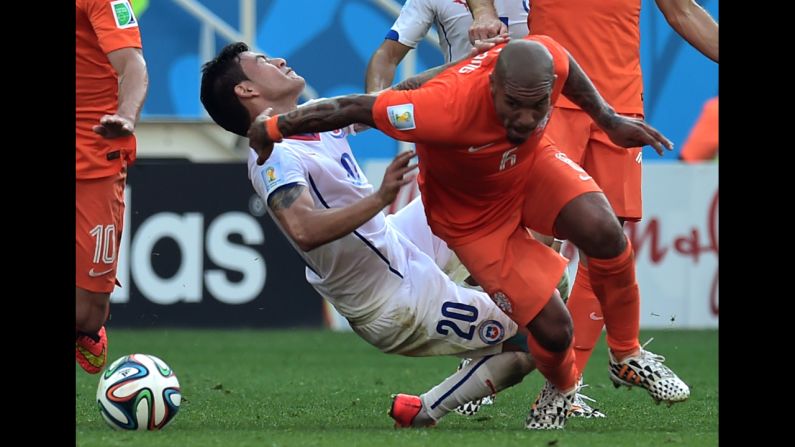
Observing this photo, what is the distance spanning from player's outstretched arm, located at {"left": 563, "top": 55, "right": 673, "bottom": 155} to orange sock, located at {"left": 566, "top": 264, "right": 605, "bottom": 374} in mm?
1053

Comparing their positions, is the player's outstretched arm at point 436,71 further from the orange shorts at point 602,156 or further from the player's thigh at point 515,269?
the orange shorts at point 602,156

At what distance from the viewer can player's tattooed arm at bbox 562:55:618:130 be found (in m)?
6.16

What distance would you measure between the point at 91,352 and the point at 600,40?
3222 mm

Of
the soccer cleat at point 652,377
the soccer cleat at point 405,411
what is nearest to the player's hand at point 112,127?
the soccer cleat at point 405,411

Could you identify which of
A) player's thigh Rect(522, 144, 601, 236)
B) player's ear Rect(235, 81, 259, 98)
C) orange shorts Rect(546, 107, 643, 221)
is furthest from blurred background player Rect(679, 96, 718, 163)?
player's thigh Rect(522, 144, 601, 236)

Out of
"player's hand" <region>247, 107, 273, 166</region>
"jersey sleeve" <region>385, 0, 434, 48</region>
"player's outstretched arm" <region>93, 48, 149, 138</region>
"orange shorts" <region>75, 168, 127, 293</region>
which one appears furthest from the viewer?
"jersey sleeve" <region>385, 0, 434, 48</region>

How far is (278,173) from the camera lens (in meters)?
6.30

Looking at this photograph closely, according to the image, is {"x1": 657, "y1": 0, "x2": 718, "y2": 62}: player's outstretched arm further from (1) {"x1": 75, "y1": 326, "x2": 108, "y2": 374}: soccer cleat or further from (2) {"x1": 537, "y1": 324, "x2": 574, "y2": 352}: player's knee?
(1) {"x1": 75, "y1": 326, "x2": 108, "y2": 374}: soccer cleat

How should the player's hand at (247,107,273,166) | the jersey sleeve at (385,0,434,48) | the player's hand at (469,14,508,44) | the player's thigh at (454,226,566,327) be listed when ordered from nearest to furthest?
the player's hand at (247,107,273,166), the player's thigh at (454,226,566,327), the player's hand at (469,14,508,44), the jersey sleeve at (385,0,434,48)

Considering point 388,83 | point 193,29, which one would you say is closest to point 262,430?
point 388,83

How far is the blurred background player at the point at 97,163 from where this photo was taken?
24.8 feet

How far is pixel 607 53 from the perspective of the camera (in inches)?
283

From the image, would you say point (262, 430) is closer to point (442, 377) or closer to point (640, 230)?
point (442, 377)

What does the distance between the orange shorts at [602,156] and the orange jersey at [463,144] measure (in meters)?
0.72
